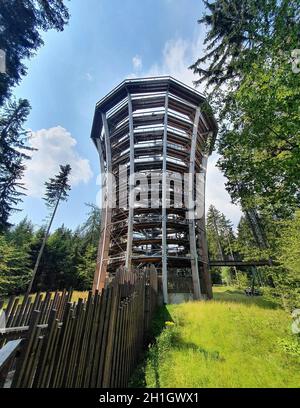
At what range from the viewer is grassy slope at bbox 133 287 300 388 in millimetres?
3852

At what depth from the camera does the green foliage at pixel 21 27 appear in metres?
6.14

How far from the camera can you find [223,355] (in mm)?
4891

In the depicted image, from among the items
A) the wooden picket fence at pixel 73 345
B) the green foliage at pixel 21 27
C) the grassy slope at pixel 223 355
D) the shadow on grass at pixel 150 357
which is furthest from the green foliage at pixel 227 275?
the green foliage at pixel 21 27

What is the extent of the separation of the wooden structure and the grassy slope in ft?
30.6

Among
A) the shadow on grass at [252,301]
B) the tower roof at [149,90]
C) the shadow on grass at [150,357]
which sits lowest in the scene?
the shadow on grass at [150,357]

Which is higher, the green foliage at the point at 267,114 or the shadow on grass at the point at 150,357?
the green foliage at the point at 267,114

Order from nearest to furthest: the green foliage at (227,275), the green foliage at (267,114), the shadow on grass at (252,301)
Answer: the green foliage at (267,114)
the shadow on grass at (252,301)
the green foliage at (227,275)

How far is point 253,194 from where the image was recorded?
6.25m

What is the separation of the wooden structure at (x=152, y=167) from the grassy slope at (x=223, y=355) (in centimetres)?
932

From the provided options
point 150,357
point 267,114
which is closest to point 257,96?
point 267,114

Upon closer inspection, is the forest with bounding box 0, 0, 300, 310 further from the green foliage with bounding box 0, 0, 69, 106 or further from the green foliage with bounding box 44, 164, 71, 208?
the green foliage with bounding box 44, 164, 71, 208

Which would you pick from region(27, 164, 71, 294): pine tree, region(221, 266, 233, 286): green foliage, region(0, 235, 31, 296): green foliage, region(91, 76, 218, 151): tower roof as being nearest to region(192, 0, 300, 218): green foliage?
region(91, 76, 218, 151): tower roof

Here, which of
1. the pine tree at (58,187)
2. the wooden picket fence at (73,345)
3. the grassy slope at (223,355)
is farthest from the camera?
the pine tree at (58,187)

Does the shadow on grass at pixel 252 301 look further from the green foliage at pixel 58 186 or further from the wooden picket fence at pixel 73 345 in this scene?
the green foliage at pixel 58 186
